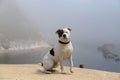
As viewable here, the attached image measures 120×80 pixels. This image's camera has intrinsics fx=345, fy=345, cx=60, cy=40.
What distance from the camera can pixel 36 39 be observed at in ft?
386

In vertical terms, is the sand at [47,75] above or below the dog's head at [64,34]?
below

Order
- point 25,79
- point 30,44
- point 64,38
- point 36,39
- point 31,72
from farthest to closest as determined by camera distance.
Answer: point 36,39 < point 30,44 < point 31,72 < point 64,38 < point 25,79

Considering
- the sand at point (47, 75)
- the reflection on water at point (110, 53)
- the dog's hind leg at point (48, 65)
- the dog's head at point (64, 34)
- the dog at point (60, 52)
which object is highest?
the reflection on water at point (110, 53)

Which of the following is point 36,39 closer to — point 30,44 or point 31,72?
point 30,44

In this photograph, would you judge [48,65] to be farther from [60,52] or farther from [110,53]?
[110,53]

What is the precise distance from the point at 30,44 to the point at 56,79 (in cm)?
9442

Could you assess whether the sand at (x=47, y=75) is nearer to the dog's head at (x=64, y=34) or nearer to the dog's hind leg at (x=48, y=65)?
the dog's hind leg at (x=48, y=65)

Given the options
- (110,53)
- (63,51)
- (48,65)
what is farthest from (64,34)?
(110,53)

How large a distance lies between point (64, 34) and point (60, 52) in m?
0.84

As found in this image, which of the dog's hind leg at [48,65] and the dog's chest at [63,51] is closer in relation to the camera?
the dog's chest at [63,51]

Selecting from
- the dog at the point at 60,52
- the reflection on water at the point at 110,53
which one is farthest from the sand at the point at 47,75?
the reflection on water at the point at 110,53

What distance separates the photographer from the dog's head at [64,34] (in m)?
13.6

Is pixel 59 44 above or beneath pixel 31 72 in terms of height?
above

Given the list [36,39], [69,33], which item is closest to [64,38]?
[69,33]
